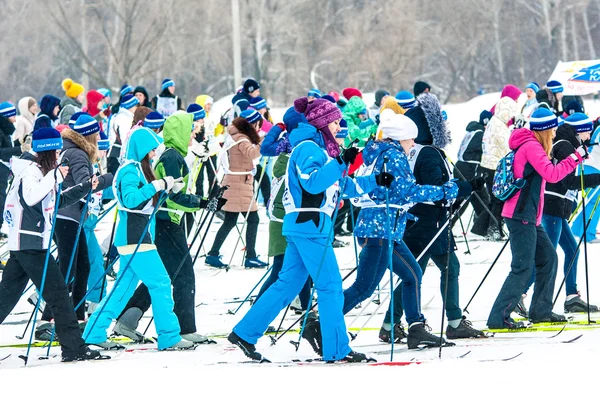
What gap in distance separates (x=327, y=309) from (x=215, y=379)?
3.05 ft

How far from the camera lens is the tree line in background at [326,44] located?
1527 inches

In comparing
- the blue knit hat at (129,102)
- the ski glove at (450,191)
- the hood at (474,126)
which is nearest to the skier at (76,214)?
the ski glove at (450,191)

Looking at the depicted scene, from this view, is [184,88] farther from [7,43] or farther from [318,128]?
[318,128]

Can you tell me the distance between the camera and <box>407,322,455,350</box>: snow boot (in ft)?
23.0

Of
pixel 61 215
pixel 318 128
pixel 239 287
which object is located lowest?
pixel 239 287

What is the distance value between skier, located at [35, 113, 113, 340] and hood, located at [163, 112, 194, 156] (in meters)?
0.53

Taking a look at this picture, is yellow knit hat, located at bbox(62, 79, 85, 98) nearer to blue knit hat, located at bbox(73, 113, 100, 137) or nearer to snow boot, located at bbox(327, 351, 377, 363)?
blue knit hat, located at bbox(73, 113, 100, 137)

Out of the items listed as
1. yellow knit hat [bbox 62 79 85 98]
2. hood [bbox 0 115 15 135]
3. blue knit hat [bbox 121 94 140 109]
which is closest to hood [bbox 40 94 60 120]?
hood [bbox 0 115 15 135]

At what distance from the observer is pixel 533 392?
5188 millimetres

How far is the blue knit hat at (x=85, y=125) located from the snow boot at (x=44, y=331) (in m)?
1.44

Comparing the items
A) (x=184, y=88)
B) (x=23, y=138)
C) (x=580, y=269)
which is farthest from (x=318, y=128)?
(x=184, y=88)

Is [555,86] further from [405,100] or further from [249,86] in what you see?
[249,86]

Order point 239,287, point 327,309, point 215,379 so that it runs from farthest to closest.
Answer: point 239,287
point 327,309
point 215,379

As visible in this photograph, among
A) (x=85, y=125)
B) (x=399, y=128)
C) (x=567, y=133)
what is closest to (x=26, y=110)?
(x=85, y=125)
